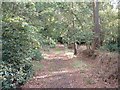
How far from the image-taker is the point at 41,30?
11.6 meters

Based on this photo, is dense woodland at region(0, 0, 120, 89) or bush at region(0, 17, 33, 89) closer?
bush at region(0, 17, 33, 89)

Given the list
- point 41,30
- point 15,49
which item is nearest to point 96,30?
point 41,30

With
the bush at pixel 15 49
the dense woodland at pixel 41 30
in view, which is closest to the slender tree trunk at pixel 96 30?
the dense woodland at pixel 41 30

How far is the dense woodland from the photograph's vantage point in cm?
701

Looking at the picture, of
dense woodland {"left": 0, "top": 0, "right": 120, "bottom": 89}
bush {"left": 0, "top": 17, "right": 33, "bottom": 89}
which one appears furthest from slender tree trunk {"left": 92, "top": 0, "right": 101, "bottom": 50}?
bush {"left": 0, "top": 17, "right": 33, "bottom": 89}

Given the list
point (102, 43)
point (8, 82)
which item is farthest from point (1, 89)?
point (102, 43)

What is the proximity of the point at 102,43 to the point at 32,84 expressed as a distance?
7.30 m

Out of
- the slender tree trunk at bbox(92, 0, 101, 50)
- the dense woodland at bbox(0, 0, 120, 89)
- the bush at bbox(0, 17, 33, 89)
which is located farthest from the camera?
the slender tree trunk at bbox(92, 0, 101, 50)

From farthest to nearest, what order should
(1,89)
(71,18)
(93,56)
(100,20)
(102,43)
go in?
(71,18) → (100,20) → (102,43) → (93,56) → (1,89)

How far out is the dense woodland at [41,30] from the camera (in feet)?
23.0

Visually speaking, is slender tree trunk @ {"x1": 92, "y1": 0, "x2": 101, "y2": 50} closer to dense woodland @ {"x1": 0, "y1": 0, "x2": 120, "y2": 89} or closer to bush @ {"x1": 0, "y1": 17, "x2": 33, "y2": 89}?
dense woodland @ {"x1": 0, "y1": 0, "x2": 120, "y2": 89}

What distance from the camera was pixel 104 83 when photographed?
279 inches

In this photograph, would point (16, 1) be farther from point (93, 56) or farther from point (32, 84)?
point (93, 56)

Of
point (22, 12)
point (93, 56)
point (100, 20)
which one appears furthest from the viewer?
point (100, 20)
